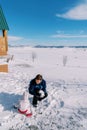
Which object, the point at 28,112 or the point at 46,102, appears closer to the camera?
the point at 28,112

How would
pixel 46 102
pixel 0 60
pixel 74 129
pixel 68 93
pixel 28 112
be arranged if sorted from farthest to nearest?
pixel 0 60 < pixel 68 93 < pixel 46 102 < pixel 28 112 < pixel 74 129

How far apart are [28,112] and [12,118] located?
1.93 feet

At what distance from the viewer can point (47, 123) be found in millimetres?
6008

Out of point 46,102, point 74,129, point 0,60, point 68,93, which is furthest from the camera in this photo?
point 0,60

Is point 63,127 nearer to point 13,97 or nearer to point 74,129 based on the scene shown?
point 74,129

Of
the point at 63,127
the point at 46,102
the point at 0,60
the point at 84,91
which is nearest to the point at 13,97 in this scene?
the point at 46,102

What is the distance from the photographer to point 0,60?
42.8ft

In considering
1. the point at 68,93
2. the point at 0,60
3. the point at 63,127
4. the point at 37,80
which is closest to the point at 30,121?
the point at 63,127

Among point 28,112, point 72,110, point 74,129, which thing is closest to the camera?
point 74,129

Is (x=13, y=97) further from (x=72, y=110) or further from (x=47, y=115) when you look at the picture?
(x=72, y=110)

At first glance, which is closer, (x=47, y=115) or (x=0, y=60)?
(x=47, y=115)

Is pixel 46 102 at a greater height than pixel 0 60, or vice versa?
pixel 0 60

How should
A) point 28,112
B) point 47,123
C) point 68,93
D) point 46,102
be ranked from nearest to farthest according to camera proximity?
point 47,123, point 28,112, point 46,102, point 68,93

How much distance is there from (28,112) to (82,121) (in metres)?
1.86
